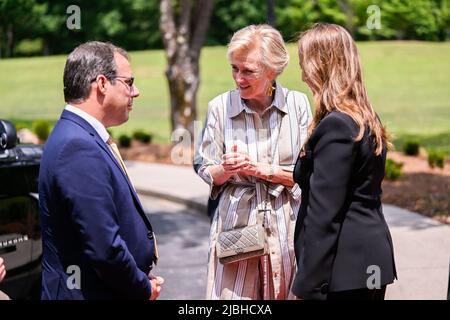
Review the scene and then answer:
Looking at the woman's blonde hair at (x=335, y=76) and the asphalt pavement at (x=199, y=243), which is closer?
the woman's blonde hair at (x=335, y=76)

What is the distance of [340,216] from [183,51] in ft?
43.9

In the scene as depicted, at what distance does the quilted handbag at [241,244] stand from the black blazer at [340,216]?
58 centimetres

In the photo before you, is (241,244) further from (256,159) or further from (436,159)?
(436,159)

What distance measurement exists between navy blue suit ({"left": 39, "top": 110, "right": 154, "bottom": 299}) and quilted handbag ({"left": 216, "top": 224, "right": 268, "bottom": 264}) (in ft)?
2.77

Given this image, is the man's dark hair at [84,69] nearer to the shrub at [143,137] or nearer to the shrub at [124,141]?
the shrub at [124,141]

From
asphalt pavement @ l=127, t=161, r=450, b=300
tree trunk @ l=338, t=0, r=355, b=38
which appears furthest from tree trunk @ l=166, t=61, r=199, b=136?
tree trunk @ l=338, t=0, r=355, b=38

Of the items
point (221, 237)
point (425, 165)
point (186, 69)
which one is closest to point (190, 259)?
point (221, 237)

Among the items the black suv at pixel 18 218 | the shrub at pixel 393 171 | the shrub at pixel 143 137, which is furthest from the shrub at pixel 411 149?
the black suv at pixel 18 218

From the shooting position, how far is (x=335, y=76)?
325 centimetres

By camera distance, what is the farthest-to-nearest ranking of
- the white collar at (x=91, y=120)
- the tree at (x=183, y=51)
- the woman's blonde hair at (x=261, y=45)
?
1. the tree at (x=183, y=51)
2. the woman's blonde hair at (x=261, y=45)
3. the white collar at (x=91, y=120)

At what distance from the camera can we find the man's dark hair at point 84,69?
301cm

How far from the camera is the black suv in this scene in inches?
204

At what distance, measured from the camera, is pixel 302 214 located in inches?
130
